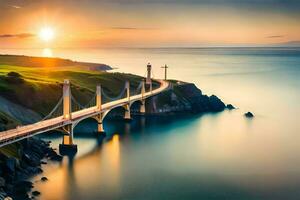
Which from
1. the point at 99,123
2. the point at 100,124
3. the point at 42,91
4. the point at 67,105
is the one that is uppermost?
the point at 42,91

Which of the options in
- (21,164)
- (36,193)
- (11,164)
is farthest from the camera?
(21,164)

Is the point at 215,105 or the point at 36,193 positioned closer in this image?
the point at 36,193

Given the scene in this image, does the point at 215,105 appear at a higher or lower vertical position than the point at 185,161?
higher

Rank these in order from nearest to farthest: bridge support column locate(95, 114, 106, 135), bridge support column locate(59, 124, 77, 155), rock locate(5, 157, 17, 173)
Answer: rock locate(5, 157, 17, 173), bridge support column locate(59, 124, 77, 155), bridge support column locate(95, 114, 106, 135)

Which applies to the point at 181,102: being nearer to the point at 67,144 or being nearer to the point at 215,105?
the point at 215,105

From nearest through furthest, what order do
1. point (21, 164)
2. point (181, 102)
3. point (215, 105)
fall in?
point (21, 164)
point (181, 102)
point (215, 105)

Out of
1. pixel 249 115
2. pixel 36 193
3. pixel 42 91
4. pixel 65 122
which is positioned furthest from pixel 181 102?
pixel 36 193

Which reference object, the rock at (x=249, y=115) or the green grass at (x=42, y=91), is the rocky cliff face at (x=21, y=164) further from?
the rock at (x=249, y=115)

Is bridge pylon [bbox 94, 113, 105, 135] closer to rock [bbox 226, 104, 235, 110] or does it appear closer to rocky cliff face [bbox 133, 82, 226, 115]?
rocky cliff face [bbox 133, 82, 226, 115]

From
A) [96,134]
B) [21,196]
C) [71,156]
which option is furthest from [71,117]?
[21,196]

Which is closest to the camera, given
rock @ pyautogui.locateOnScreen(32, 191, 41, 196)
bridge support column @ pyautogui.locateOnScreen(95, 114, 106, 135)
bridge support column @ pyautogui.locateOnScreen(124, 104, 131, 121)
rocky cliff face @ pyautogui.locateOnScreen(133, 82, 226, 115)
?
rock @ pyautogui.locateOnScreen(32, 191, 41, 196)

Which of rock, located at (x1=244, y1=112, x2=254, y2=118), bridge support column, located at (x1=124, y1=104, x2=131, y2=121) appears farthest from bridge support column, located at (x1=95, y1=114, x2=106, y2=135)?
rock, located at (x1=244, y1=112, x2=254, y2=118)

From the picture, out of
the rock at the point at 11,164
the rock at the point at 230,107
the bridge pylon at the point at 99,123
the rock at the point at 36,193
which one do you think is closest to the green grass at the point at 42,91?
the bridge pylon at the point at 99,123

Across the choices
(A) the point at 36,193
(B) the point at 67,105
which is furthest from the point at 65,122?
(A) the point at 36,193
